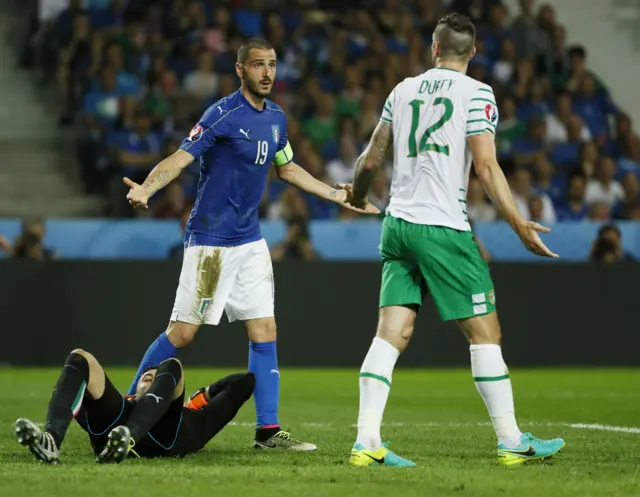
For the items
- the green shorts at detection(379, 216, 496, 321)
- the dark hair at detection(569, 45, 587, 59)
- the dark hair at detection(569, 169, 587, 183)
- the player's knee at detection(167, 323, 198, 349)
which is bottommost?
the player's knee at detection(167, 323, 198, 349)

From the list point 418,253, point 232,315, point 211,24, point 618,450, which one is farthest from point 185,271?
point 211,24

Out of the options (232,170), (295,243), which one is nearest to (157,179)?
(232,170)

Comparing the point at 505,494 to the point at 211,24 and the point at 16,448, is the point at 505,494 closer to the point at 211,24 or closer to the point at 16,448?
the point at 16,448

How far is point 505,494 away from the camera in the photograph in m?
4.94

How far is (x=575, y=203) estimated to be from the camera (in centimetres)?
1549

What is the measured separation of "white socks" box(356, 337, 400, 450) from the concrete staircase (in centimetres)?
997

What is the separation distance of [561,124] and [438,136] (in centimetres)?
1166

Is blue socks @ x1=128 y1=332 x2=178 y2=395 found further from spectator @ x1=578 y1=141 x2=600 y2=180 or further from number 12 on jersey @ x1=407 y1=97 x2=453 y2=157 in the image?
spectator @ x1=578 y1=141 x2=600 y2=180

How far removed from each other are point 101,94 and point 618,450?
11.3 meters

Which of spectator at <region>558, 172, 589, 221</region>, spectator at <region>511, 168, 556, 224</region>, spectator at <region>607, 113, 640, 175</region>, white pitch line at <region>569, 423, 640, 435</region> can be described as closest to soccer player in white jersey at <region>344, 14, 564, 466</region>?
white pitch line at <region>569, 423, 640, 435</region>

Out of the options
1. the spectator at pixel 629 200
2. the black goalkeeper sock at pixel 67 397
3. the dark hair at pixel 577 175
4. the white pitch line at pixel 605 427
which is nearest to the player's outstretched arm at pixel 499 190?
the black goalkeeper sock at pixel 67 397

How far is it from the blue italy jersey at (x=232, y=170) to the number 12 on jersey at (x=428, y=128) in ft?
4.62

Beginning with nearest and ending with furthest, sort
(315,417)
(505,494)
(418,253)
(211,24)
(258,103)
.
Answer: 1. (505,494)
2. (418,253)
3. (258,103)
4. (315,417)
5. (211,24)

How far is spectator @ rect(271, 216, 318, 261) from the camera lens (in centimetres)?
1402
